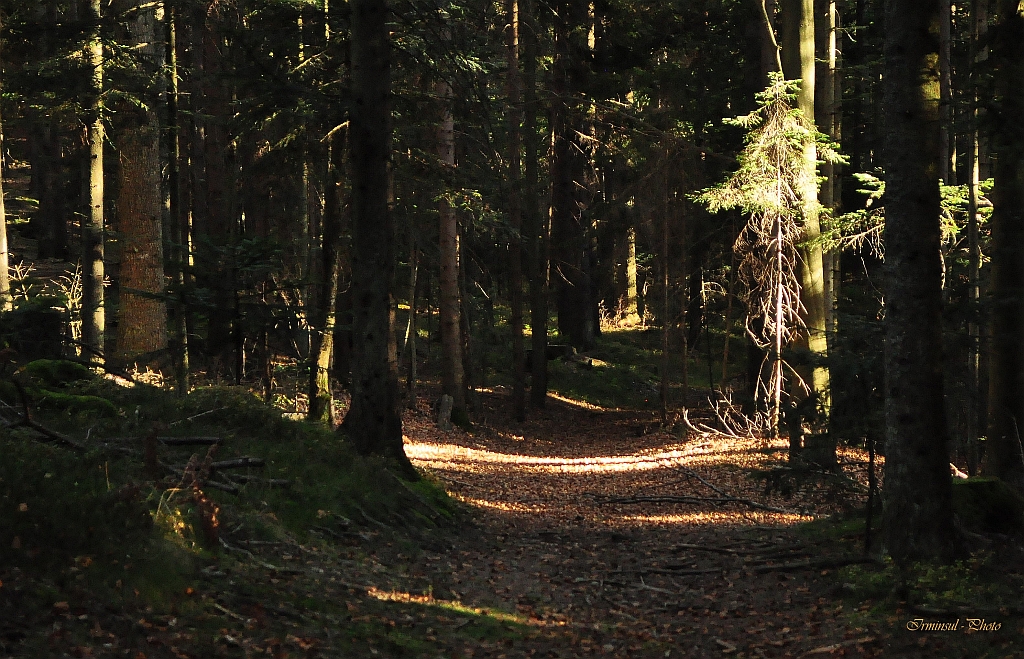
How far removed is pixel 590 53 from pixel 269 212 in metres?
10.1

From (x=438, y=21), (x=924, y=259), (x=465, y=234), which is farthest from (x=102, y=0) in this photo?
(x=924, y=259)

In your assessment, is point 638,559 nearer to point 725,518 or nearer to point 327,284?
point 725,518

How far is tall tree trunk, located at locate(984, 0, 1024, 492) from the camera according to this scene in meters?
10.5

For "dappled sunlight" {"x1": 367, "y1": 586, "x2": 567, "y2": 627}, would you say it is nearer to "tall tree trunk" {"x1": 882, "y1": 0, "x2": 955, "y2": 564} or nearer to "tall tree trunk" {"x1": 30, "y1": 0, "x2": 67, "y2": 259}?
"tall tree trunk" {"x1": 882, "y1": 0, "x2": 955, "y2": 564}

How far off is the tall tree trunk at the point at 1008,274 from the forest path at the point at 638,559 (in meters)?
2.66

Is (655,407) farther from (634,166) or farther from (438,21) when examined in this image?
(438,21)

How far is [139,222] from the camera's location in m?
15.8

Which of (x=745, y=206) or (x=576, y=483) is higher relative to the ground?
(x=745, y=206)

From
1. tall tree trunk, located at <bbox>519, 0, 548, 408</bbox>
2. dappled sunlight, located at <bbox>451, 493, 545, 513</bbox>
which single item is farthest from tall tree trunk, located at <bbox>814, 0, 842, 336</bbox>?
tall tree trunk, located at <bbox>519, 0, 548, 408</bbox>

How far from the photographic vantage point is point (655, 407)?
26859 mm

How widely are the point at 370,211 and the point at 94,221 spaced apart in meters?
7.05

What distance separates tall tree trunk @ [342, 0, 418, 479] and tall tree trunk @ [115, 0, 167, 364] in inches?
235

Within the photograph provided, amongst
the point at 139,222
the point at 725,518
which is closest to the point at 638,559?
the point at 725,518

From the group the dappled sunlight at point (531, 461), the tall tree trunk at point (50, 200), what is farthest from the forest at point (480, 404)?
the tall tree trunk at point (50, 200)
